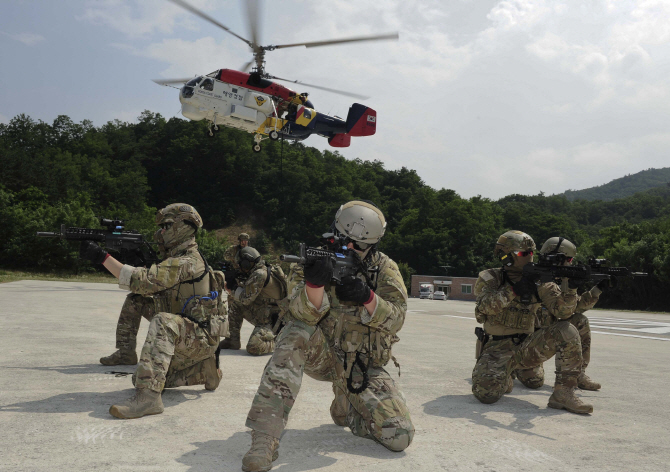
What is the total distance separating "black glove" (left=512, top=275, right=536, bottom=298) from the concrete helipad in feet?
3.93

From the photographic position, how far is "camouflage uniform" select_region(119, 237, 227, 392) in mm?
4805

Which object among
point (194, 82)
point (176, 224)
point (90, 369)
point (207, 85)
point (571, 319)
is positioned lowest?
point (90, 369)

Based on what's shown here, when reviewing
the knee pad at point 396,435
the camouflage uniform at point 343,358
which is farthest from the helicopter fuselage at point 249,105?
the knee pad at point 396,435

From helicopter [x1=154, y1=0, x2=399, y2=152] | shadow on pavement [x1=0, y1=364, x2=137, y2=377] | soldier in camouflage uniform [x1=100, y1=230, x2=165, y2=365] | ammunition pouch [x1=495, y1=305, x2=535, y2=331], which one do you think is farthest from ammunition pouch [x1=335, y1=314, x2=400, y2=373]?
helicopter [x1=154, y1=0, x2=399, y2=152]

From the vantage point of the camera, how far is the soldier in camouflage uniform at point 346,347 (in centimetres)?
372

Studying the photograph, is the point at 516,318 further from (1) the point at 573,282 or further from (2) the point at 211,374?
(2) the point at 211,374

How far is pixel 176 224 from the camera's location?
219 inches

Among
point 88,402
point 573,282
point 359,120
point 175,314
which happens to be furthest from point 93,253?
point 359,120

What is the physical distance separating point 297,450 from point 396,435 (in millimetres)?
737

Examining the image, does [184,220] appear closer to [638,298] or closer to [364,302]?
[364,302]

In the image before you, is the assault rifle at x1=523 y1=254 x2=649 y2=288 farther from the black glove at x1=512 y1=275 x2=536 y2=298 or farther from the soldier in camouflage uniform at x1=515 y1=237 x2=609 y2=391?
the soldier in camouflage uniform at x1=515 y1=237 x2=609 y2=391

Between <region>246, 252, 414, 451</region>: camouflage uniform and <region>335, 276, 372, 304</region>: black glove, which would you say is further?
<region>335, 276, 372, 304</region>: black glove

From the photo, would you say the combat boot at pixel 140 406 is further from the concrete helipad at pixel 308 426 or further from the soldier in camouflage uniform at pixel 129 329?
the soldier in camouflage uniform at pixel 129 329

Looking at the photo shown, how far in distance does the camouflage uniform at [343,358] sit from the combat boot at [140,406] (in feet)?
4.55
